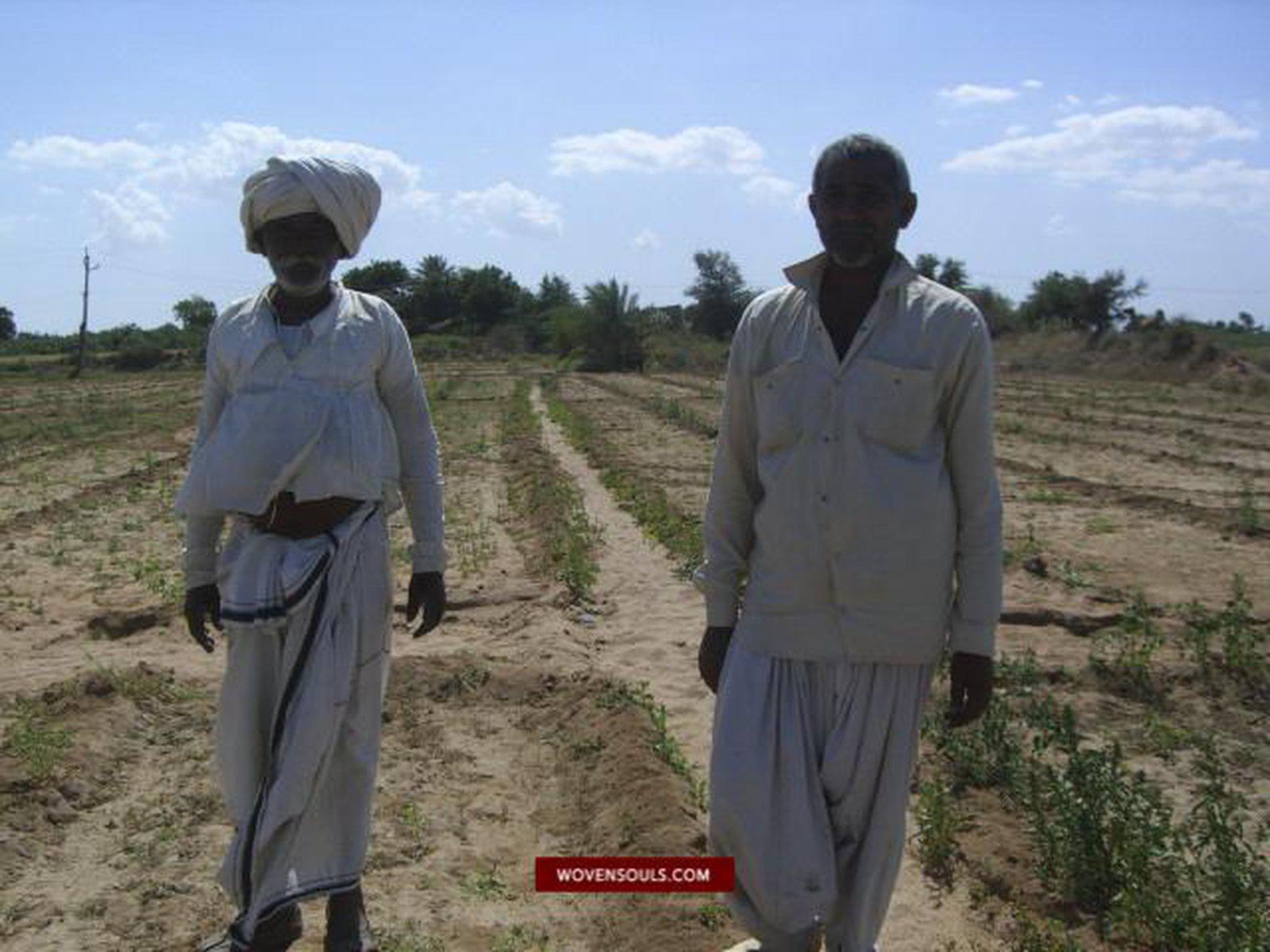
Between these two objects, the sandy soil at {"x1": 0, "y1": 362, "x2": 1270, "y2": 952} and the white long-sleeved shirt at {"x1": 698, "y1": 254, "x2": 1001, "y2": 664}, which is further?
the sandy soil at {"x1": 0, "y1": 362, "x2": 1270, "y2": 952}

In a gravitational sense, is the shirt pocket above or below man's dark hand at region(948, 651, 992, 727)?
above

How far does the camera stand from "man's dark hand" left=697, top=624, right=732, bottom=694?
9.07 ft

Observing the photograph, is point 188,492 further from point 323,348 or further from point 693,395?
point 693,395

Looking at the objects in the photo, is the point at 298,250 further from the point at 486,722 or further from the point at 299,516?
the point at 486,722

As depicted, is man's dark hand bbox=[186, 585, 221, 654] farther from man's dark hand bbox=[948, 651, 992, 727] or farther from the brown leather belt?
man's dark hand bbox=[948, 651, 992, 727]

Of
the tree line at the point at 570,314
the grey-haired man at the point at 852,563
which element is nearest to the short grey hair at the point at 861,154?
the grey-haired man at the point at 852,563

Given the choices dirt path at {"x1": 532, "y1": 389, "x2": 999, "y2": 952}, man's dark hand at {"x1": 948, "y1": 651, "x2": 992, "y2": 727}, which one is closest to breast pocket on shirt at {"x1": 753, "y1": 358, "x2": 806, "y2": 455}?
man's dark hand at {"x1": 948, "y1": 651, "x2": 992, "y2": 727}

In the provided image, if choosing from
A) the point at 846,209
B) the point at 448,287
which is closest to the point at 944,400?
the point at 846,209

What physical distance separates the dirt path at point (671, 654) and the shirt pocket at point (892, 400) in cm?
159

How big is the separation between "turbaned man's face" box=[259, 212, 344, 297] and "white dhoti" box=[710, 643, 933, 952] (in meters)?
1.40

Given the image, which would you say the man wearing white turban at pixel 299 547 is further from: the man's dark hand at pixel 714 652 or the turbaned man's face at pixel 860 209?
the turbaned man's face at pixel 860 209

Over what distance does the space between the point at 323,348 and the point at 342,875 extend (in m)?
1.26

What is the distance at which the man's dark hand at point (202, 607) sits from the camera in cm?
309

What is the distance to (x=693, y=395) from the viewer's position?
26734 millimetres
